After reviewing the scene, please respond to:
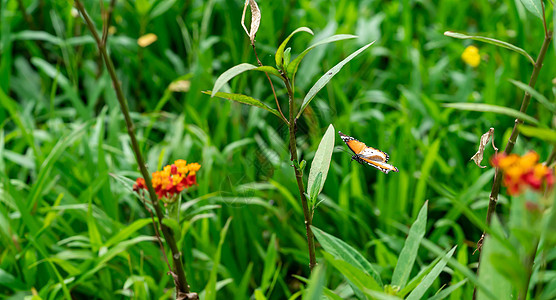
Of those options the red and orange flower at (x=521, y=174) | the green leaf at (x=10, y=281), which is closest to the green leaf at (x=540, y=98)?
the red and orange flower at (x=521, y=174)

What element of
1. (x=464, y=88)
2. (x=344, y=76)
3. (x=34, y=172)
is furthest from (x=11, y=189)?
(x=464, y=88)

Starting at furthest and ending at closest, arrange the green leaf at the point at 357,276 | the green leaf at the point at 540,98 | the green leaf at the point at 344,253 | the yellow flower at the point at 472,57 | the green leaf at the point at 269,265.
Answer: the yellow flower at the point at 472,57
the green leaf at the point at 269,265
the green leaf at the point at 344,253
the green leaf at the point at 357,276
the green leaf at the point at 540,98

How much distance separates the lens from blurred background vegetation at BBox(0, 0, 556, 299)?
1.31 m

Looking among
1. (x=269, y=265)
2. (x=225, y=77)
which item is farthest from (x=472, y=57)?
(x=225, y=77)

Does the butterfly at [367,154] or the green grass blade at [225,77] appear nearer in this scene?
the green grass blade at [225,77]

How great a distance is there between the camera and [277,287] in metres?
1.39

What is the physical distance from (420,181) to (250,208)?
19.2 inches

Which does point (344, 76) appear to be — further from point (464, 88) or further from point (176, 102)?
point (176, 102)

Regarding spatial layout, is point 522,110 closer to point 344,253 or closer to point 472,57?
point 344,253

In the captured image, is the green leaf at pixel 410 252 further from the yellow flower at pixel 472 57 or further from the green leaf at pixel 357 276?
the yellow flower at pixel 472 57

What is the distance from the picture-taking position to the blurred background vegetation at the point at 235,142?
1.31 meters

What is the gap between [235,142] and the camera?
5.53 ft

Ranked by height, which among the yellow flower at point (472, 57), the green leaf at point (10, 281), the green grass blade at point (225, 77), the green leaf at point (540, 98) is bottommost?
the green leaf at point (10, 281)

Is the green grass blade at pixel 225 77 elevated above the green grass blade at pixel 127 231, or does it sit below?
above
